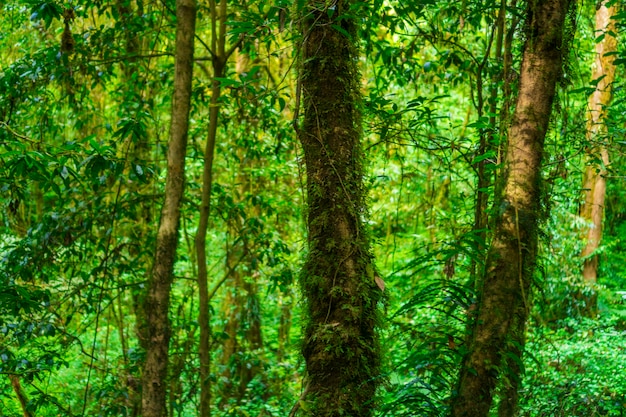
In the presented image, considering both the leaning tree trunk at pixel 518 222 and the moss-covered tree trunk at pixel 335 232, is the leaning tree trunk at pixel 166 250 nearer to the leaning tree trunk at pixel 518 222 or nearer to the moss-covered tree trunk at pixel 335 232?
A: the moss-covered tree trunk at pixel 335 232

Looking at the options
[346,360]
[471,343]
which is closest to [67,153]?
[346,360]

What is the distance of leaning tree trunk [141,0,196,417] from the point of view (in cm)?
339

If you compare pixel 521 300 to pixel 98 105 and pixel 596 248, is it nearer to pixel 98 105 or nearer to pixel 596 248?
pixel 98 105

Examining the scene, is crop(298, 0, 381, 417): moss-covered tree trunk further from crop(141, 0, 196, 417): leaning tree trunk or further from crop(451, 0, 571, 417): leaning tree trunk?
crop(141, 0, 196, 417): leaning tree trunk

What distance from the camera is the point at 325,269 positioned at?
2180mm

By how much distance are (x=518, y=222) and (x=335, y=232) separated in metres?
0.65

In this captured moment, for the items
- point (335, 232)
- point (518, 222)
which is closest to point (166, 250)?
point (335, 232)

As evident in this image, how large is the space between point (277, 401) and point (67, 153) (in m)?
5.77

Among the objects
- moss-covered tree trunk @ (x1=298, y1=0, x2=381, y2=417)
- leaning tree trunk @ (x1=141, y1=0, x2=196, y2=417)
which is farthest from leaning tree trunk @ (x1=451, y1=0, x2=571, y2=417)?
leaning tree trunk @ (x1=141, y1=0, x2=196, y2=417)

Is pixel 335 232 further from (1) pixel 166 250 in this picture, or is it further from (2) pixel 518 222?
(1) pixel 166 250

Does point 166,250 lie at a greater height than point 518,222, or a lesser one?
lesser

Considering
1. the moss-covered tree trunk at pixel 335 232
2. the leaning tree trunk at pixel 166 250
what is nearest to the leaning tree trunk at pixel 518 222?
the moss-covered tree trunk at pixel 335 232

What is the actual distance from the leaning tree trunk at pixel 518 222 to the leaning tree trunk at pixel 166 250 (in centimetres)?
201

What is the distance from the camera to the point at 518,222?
1823 millimetres
